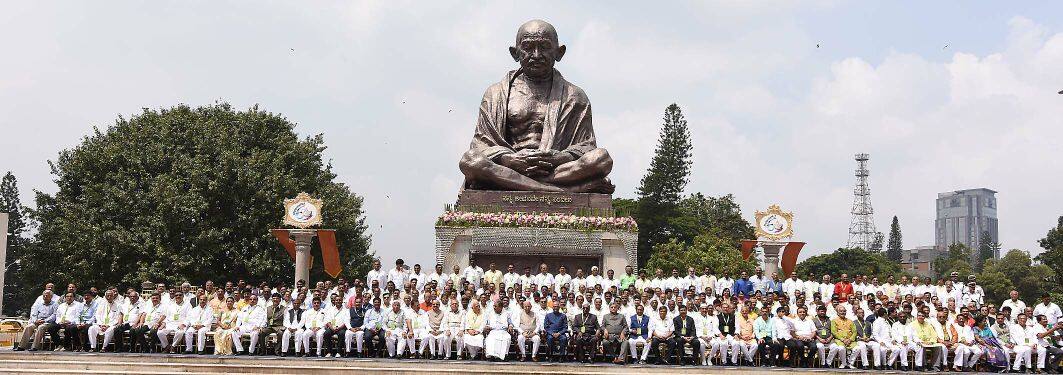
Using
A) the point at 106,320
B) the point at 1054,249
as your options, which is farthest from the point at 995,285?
the point at 106,320

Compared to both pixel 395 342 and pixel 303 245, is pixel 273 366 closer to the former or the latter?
pixel 395 342

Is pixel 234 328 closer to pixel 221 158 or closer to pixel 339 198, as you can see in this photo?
pixel 221 158

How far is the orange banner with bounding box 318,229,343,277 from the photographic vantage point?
77.3 feet

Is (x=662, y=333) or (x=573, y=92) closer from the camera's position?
(x=662, y=333)

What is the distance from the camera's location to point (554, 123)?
977 inches

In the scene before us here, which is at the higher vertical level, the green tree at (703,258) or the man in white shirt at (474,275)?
the green tree at (703,258)

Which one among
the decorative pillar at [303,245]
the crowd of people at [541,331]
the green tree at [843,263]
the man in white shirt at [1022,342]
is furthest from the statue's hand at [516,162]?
the green tree at [843,263]

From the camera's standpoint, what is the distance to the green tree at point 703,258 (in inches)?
1515

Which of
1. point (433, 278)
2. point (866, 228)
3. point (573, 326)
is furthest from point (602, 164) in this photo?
point (866, 228)

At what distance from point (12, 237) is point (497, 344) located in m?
34.5

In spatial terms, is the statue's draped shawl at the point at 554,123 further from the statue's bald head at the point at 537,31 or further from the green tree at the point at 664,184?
the green tree at the point at 664,184

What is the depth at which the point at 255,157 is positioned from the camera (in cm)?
3250

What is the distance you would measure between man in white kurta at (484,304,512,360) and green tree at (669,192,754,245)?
3669 centimetres

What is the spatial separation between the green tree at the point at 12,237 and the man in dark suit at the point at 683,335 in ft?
107
